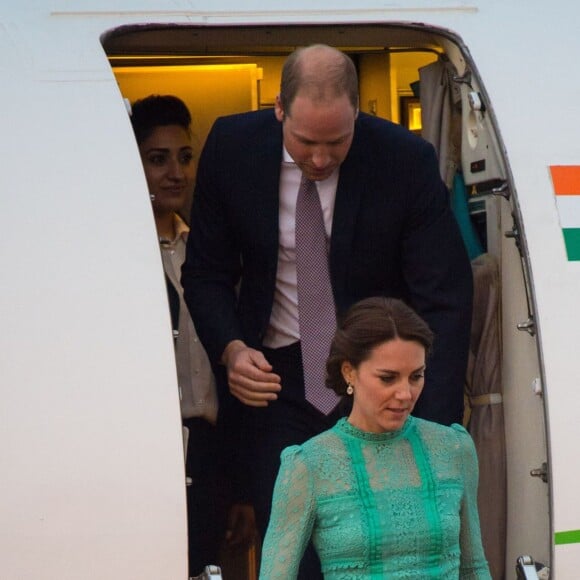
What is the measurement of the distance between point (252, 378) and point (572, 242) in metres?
0.90

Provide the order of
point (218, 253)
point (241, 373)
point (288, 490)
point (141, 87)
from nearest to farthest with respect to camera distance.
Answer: point (288, 490) → point (241, 373) → point (218, 253) → point (141, 87)

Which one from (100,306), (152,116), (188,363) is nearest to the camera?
(100,306)

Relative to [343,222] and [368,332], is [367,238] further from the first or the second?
[368,332]

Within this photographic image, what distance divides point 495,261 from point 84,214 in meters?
1.20

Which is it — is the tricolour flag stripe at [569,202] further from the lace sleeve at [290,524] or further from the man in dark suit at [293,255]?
the lace sleeve at [290,524]

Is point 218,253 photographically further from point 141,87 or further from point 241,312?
point 141,87

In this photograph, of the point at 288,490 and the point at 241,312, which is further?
→ the point at 241,312

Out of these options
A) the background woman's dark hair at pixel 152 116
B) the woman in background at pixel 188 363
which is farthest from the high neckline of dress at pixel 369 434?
the background woman's dark hair at pixel 152 116

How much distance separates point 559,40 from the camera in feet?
13.4

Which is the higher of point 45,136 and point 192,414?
point 45,136

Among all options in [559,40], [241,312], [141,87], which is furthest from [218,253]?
[141,87]

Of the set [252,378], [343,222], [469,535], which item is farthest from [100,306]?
[469,535]

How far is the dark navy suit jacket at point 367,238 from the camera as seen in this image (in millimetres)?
3889

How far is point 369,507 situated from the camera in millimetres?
2988
